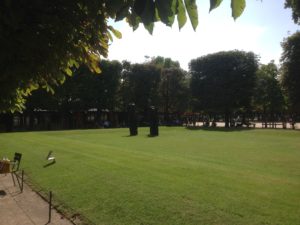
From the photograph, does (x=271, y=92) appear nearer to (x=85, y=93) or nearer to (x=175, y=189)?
(x=85, y=93)

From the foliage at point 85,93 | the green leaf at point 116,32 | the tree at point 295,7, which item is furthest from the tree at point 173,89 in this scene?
the green leaf at point 116,32

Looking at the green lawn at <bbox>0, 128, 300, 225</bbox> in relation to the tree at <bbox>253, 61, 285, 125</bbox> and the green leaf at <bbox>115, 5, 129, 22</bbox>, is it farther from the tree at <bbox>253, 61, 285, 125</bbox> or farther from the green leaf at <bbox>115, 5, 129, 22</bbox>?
the tree at <bbox>253, 61, 285, 125</bbox>

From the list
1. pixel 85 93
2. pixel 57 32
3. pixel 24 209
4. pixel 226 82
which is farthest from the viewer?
pixel 226 82

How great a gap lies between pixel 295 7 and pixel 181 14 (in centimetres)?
1847

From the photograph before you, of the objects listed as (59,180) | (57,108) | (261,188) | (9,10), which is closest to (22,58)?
(9,10)

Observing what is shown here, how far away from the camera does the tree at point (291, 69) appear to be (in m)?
48.9

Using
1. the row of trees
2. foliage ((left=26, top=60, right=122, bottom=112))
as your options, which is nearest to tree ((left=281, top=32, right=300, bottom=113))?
the row of trees

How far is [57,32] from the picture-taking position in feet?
12.9

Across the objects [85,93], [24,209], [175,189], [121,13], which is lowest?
[24,209]

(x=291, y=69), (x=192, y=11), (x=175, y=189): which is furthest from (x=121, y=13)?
(x=291, y=69)

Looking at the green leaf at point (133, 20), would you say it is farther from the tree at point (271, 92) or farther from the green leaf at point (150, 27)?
the tree at point (271, 92)

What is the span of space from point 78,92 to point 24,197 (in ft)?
166

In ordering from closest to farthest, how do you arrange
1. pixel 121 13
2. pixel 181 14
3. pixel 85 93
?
pixel 181 14 → pixel 121 13 → pixel 85 93

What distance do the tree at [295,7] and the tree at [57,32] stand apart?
52.2ft
